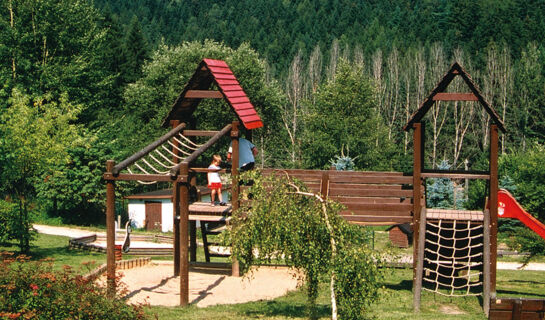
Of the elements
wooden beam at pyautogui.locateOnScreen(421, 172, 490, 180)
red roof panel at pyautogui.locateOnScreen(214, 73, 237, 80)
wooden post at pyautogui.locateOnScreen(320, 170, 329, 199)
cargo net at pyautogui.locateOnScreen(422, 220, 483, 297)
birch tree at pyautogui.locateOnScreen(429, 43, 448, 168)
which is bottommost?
cargo net at pyautogui.locateOnScreen(422, 220, 483, 297)

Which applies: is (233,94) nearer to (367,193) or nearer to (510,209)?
(367,193)

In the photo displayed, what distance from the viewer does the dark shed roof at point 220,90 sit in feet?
59.1

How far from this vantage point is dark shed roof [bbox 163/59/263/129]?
18.0 meters

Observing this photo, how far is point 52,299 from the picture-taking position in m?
11.3

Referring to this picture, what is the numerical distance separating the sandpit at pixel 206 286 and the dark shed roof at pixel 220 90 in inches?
165

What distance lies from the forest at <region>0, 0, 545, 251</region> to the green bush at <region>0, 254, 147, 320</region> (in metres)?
10.5

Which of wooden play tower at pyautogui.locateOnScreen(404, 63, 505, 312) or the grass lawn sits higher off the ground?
wooden play tower at pyautogui.locateOnScreen(404, 63, 505, 312)

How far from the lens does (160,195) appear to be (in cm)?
4272

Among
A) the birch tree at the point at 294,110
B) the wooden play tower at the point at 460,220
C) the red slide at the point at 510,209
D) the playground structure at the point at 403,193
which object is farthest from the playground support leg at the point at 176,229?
the birch tree at the point at 294,110

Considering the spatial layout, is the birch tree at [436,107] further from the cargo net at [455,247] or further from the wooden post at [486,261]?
the wooden post at [486,261]

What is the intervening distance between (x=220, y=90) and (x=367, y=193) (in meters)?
4.95

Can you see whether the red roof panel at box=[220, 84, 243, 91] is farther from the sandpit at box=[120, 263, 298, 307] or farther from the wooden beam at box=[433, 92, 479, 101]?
the wooden beam at box=[433, 92, 479, 101]

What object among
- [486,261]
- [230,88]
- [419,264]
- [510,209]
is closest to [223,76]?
[230,88]

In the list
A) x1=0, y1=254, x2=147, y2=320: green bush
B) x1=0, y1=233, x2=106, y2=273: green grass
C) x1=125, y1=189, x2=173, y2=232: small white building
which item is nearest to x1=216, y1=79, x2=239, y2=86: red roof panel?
x1=0, y1=254, x2=147, y2=320: green bush
